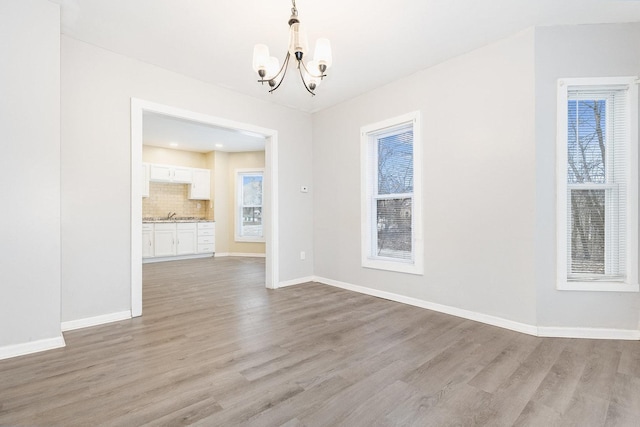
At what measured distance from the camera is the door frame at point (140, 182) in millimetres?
3076

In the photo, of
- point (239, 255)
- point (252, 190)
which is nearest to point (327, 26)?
point (252, 190)

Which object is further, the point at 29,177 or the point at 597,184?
the point at 597,184

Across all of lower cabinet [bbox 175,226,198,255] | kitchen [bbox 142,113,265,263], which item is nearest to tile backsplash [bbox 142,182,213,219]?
kitchen [bbox 142,113,265,263]

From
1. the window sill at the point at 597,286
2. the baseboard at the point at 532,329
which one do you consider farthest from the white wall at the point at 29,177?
the window sill at the point at 597,286

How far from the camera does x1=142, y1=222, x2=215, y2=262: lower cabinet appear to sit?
6.60 metres

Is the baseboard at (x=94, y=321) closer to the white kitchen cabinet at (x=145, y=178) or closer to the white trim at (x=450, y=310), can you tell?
the white trim at (x=450, y=310)

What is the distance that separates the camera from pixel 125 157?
304cm

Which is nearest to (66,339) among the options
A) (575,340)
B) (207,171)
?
(575,340)

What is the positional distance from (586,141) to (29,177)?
15.3ft

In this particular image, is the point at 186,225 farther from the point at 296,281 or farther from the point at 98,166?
the point at 98,166

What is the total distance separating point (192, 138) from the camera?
648 cm

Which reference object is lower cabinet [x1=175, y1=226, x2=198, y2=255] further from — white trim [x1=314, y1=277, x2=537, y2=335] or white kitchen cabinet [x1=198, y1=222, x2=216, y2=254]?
white trim [x1=314, y1=277, x2=537, y2=335]

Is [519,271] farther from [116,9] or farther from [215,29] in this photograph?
[116,9]

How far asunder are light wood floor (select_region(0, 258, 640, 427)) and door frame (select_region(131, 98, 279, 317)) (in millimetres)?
520
